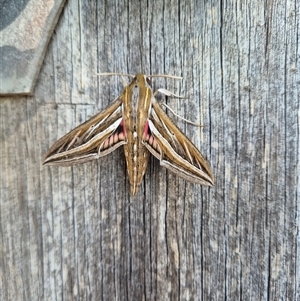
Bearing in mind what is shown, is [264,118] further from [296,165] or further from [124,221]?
[124,221]

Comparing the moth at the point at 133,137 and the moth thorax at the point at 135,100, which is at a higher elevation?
the moth thorax at the point at 135,100

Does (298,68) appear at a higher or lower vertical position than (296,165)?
higher

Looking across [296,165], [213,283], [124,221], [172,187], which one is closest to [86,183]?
[124,221]

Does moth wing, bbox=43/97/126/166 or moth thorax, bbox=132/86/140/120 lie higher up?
moth thorax, bbox=132/86/140/120

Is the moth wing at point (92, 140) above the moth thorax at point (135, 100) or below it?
below

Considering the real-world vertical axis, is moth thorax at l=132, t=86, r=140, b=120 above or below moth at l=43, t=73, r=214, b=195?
above

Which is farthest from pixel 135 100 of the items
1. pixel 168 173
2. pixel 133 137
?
pixel 168 173
